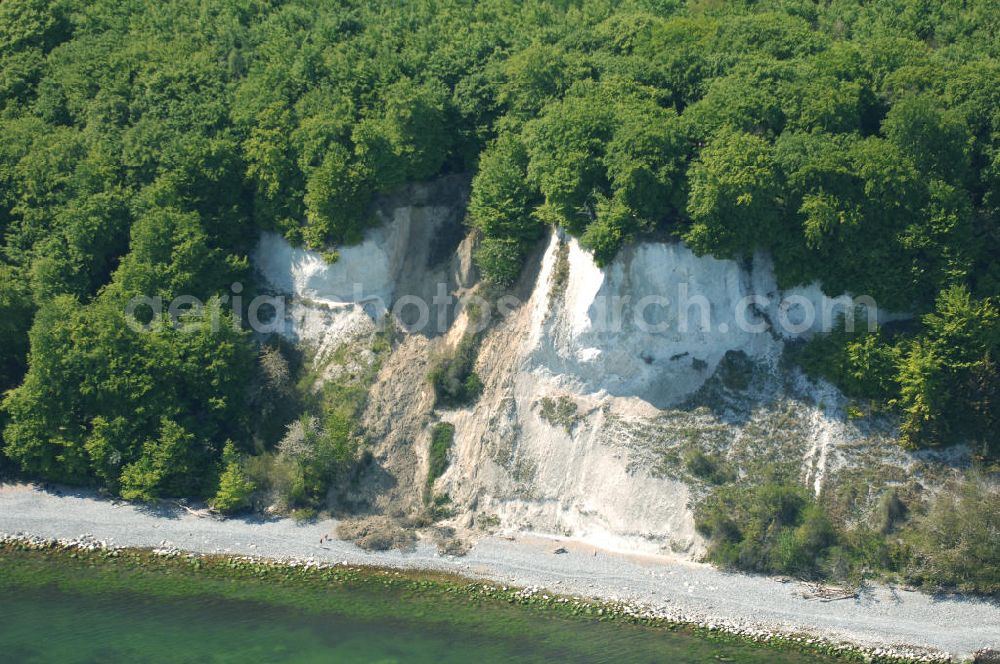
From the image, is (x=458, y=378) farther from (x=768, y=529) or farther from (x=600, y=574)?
(x=768, y=529)

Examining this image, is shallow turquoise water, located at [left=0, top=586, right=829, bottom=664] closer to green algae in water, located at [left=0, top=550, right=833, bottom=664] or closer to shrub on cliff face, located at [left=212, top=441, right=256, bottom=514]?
green algae in water, located at [left=0, top=550, right=833, bottom=664]

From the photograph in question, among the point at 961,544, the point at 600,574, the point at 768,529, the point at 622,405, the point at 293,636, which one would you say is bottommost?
the point at 293,636

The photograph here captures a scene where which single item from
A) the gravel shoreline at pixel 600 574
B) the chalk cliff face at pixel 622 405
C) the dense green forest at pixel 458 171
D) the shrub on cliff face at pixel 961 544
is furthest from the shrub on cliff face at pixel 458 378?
the shrub on cliff face at pixel 961 544

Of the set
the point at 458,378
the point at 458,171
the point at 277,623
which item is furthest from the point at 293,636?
the point at 458,171

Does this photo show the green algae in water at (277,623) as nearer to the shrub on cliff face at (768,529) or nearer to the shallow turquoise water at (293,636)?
the shallow turquoise water at (293,636)

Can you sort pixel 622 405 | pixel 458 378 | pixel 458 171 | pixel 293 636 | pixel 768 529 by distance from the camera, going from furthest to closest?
pixel 458 171
pixel 458 378
pixel 622 405
pixel 768 529
pixel 293 636

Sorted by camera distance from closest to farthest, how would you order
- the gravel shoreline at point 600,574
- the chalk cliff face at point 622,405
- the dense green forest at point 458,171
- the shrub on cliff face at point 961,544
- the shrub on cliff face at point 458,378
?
the gravel shoreline at point 600,574, the shrub on cliff face at point 961,544, the dense green forest at point 458,171, the chalk cliff face at point 622,405, the shrub on cliff face at point 458,378

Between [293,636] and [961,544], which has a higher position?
[961,544]
